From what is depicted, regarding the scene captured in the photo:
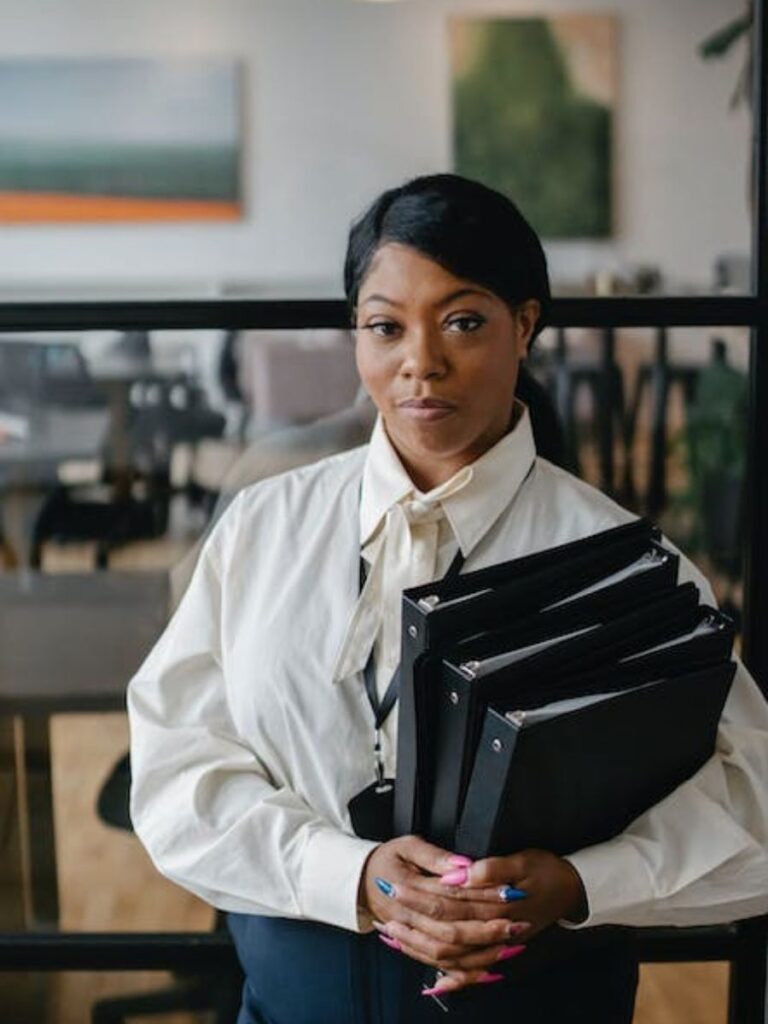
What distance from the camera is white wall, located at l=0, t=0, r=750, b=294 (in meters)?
1.75

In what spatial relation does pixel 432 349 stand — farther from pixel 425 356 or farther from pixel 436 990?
pixel 436 990

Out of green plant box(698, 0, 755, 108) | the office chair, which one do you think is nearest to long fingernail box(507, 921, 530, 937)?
the office chair

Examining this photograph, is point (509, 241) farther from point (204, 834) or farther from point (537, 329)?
point (204, 834)

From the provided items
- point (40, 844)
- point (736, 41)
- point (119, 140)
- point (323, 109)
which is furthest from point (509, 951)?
point (119, 140)

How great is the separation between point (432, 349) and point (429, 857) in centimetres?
37

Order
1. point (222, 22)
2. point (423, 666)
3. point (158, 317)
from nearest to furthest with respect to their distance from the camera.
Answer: point (423, 666) → point (158, 317) → point (222, 22)

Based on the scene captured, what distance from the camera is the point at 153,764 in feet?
3.86

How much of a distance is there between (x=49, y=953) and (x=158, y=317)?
70 cm

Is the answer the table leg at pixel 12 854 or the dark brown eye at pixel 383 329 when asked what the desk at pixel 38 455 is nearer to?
the table leg at pixel 12 854

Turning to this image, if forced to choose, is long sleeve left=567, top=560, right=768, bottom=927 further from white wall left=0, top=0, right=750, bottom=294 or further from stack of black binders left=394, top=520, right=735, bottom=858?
white wall left=0, top=0, right=750, bottom=294

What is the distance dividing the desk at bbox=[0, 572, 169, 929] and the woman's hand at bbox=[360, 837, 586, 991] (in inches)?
23.5

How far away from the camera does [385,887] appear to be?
1077mm

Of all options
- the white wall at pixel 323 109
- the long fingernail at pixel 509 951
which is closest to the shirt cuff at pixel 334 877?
the long fingernail at pixel 509 951

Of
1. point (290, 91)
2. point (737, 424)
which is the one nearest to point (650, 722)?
point (737, 424)
